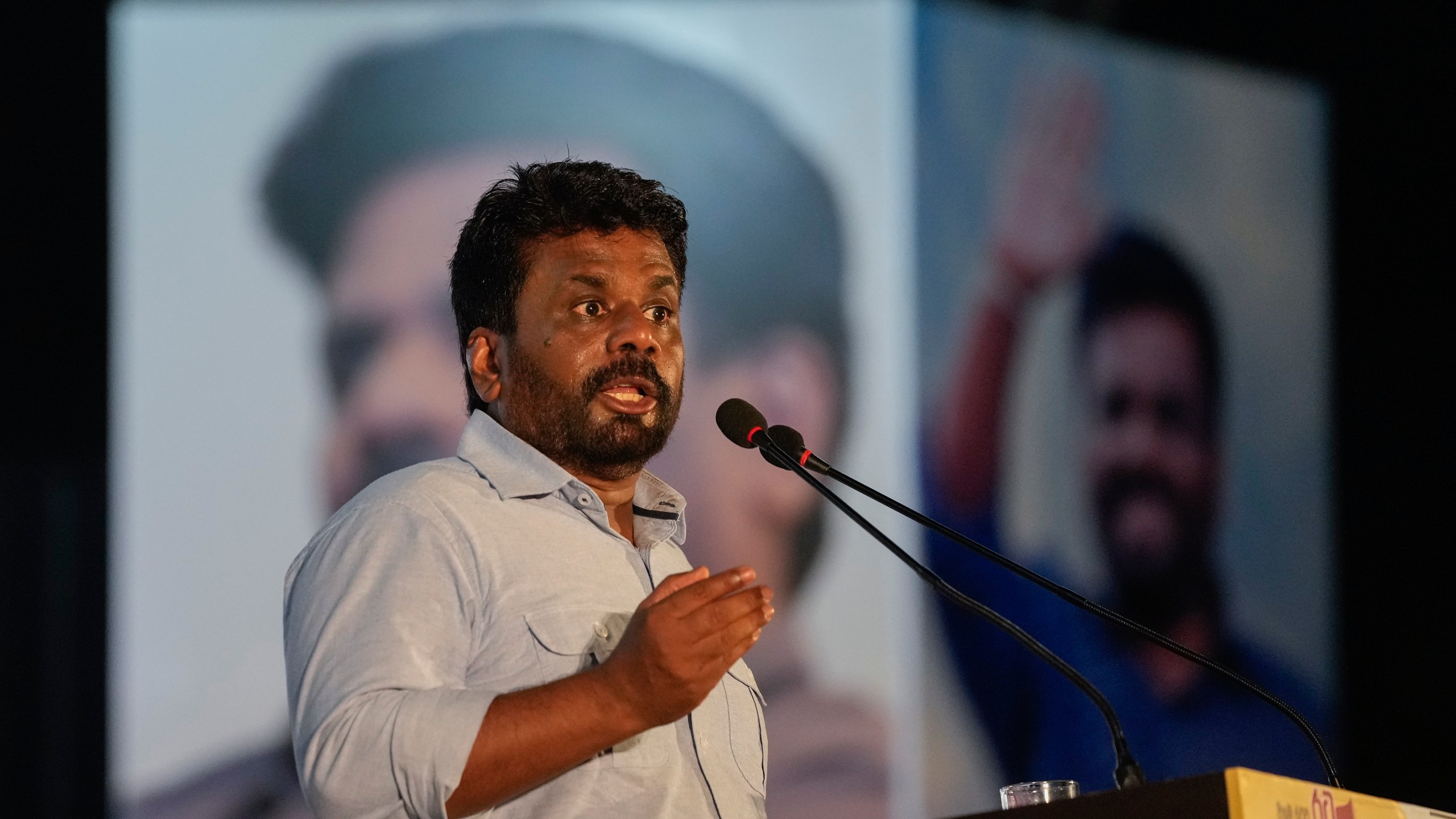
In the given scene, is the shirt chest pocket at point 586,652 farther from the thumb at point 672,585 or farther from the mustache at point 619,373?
the mustache at point 619,373

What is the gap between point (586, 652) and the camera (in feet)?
5.84

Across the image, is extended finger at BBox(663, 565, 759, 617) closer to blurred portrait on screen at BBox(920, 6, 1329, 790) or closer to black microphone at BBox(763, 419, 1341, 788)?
black microphone at BBox(763, 419, 1341, 788)

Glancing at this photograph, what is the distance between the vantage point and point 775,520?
3.98m

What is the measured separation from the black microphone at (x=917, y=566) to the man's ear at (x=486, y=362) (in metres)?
0.33

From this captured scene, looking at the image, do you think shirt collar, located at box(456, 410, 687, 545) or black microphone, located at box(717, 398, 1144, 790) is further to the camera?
shirt collar, located at box(456, 410, 687, 545)

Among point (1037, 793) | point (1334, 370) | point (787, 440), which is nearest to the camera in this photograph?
point (1037, 793)

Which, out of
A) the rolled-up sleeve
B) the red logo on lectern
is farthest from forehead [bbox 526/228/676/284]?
the red logo on lectern

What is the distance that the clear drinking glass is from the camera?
1621 mm

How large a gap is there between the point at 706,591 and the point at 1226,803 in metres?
0.54

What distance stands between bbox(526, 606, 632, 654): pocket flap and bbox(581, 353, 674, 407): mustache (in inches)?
12.7

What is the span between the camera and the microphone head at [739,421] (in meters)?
1.94

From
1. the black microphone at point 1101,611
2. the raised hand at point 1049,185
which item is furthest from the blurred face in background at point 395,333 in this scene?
the black microphone at point 1101,611

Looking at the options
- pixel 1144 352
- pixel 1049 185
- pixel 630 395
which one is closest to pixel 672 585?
pixel 630 395

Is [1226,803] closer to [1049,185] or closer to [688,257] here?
[688,257]
